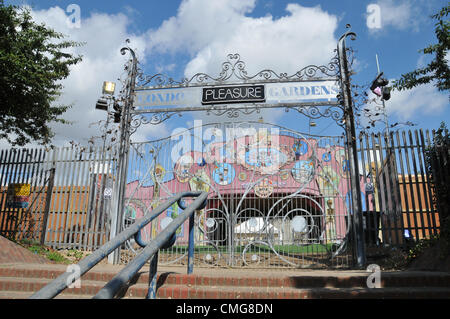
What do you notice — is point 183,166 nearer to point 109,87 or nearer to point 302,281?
point 109,87

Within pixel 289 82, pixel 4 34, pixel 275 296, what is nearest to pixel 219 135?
pixel 289 82

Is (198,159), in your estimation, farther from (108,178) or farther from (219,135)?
(108,178)

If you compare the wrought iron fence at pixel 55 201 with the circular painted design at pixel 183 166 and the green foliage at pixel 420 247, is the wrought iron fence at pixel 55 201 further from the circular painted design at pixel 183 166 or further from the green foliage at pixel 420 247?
the green foliage at pixel 420 247

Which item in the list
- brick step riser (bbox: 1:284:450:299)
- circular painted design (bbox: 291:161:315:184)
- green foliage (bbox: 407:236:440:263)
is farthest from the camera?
circular painted design (bbox: 291:161:315:184)

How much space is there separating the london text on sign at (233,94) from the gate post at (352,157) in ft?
5.82

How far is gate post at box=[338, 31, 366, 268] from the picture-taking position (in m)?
5.63

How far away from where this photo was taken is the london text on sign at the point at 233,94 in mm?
6754

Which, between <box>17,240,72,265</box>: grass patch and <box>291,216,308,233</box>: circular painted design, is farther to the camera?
<box>17,240,72,265</box>: grass patch

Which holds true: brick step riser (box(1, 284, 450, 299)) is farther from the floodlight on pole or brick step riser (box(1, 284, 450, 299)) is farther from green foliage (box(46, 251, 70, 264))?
the floodlight on pole

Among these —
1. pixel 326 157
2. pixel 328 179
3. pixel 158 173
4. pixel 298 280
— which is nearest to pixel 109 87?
pixel 158 173

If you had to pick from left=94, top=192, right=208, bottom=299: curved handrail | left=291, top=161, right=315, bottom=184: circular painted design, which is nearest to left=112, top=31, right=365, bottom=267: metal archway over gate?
left=291, top=161, right=315, bottom=184: circular painted design

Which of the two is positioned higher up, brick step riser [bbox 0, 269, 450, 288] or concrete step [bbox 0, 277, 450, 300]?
brick step riser [bbox 0, 269, 450, 288]

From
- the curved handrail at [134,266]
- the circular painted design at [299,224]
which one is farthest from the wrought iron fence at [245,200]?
the curved handrail at [134,266]

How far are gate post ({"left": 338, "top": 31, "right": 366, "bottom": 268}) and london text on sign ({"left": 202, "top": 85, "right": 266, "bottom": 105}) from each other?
1.77 metres
